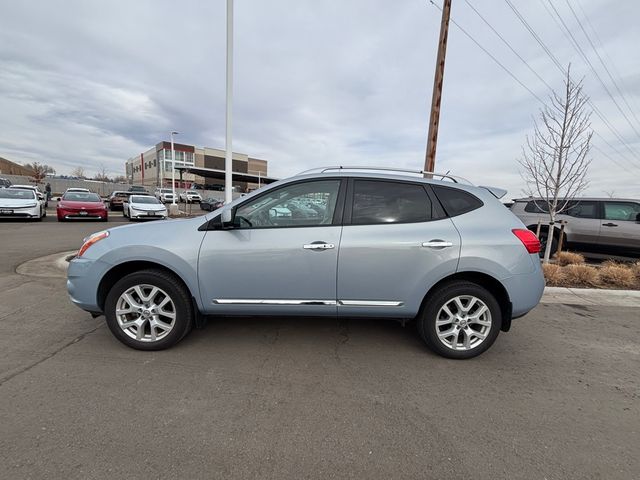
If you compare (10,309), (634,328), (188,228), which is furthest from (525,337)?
(10,309)

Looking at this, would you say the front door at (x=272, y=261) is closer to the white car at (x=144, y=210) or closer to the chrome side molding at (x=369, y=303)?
the chrome side molding at (x=369, y=303)

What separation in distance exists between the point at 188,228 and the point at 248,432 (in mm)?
1911

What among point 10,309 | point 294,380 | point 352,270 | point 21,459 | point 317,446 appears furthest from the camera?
point 10,309

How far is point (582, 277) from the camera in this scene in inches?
250

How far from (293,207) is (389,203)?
0.97m

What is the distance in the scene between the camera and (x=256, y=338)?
3.57m

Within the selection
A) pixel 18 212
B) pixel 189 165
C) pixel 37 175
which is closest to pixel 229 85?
pixel 18 212

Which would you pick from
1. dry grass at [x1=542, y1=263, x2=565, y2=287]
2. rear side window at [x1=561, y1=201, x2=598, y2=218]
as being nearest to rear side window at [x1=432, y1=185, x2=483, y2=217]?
dry grass at [x1=542, y1=263, x2=565, y2=287]

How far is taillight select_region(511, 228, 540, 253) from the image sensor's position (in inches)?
124

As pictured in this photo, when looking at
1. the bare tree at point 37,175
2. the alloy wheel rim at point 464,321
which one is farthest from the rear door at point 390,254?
the bare tree at point 37,175

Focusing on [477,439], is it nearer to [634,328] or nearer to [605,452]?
[605,452]

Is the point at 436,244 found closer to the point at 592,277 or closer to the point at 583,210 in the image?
the point at 592,277

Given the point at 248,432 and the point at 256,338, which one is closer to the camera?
the point at 248,432

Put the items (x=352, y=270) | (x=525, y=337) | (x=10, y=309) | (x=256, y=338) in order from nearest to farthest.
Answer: (x=352, y=270)
(x=256, y=338)
(x=525, y=337)
(x=10, y=309)
